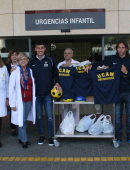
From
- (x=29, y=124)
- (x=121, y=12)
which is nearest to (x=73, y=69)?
(x=29, y=124)

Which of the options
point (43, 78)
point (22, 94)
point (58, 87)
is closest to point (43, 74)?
point (43, 78)

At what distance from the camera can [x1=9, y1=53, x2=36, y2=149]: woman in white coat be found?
14.3ft

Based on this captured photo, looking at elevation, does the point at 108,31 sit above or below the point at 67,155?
above

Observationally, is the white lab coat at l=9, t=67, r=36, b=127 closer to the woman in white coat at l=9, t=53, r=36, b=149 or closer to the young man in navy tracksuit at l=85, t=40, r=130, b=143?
the woman in white coat at l=9, t=53, r=36, b=149

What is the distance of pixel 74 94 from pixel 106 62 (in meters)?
1.00

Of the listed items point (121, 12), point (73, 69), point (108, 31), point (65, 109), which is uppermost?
point (121, 12)

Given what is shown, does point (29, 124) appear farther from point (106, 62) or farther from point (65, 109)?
point (106, 62)

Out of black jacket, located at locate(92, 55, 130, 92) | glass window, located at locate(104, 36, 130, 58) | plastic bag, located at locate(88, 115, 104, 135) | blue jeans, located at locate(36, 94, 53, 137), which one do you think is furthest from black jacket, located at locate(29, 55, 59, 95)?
glass window, located at locate(104, 36, 130, 58)

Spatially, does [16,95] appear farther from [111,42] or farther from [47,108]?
[111,42]

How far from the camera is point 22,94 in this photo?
14.5 ft

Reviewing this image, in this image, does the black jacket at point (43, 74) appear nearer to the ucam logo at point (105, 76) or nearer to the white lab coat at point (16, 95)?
the white lab coat at point (16, 95)

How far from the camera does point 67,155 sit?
166 inches

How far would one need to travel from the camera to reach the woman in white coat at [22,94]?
171 inches

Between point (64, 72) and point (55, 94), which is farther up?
point (64, 72)
